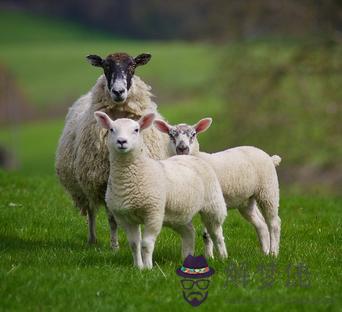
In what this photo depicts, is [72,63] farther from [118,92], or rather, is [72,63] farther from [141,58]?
[118,92]

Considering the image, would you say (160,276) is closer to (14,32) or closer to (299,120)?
(299,120)

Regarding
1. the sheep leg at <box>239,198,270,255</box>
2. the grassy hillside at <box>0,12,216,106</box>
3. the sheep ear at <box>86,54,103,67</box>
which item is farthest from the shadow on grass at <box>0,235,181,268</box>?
the grassy hillside at <box>0,12,216,106</box>

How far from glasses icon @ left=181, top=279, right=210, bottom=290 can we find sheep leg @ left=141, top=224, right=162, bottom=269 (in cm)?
45

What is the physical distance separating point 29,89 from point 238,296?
42444 mm

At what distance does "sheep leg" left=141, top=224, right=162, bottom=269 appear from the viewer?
236 inches

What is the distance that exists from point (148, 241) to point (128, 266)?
44 cm

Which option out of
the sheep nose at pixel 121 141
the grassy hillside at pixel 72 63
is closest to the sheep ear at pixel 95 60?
the sheep nose at pixel 121 141

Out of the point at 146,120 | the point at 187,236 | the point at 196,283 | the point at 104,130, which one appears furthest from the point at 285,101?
the point at 196,283

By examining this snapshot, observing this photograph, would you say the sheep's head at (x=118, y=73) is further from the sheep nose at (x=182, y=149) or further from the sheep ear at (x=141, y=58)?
the sheep nose at (x=182, y=149)

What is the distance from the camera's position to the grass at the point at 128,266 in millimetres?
5285

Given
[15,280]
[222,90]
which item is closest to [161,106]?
[222,90]

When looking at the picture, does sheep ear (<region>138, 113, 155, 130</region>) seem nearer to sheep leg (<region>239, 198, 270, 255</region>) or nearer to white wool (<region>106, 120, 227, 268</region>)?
white wool (<region>106, 120, 227, 268</region>)

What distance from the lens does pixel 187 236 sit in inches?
263

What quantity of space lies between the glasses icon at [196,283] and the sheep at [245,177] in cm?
131
